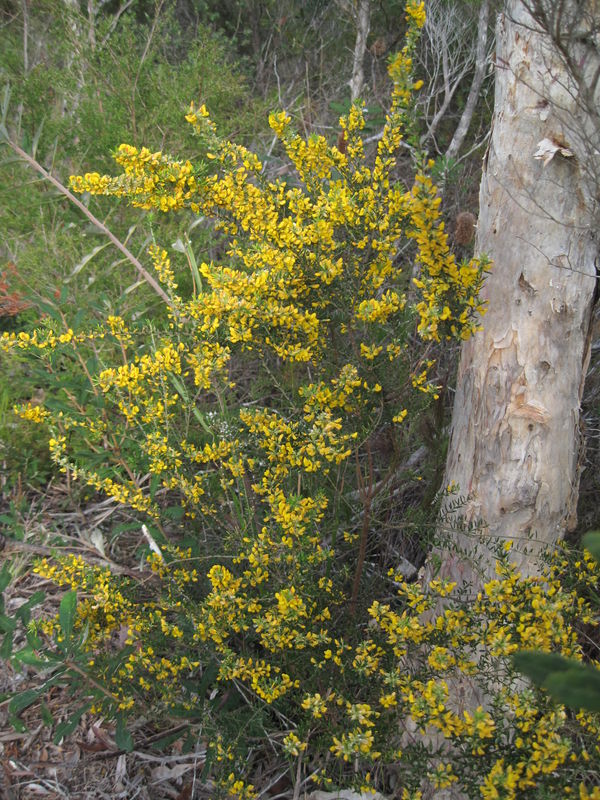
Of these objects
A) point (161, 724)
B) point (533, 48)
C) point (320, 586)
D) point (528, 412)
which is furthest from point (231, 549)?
point (533, 48)

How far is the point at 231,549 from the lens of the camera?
222 centimetres

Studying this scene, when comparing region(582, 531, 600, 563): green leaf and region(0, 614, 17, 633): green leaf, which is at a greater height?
region(582, 531, 600, 563): green leaf

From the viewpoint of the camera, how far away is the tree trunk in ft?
6.38

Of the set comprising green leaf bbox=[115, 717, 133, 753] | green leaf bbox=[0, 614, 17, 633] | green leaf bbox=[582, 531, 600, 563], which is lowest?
green leaf bbox=[115, 717, 133, 753]

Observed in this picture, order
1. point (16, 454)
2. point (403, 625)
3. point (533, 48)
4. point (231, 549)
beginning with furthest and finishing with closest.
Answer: point (16, 454), point (231, 549), point (533, 48), point (403, 625)

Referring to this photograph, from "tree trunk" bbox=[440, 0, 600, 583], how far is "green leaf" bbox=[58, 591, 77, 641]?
1095mm

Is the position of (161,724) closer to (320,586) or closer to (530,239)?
(320,586)

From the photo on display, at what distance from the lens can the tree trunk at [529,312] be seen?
6.38 feet

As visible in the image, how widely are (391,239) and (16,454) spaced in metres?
2.15

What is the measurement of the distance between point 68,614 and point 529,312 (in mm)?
1606

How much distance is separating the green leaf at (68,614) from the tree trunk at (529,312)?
1095 millimetres

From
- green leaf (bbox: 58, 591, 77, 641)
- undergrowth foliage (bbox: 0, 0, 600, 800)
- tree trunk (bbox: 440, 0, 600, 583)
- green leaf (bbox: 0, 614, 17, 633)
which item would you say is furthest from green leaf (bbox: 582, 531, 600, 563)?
green leaf (bbox: 0, 614, 17, 633)

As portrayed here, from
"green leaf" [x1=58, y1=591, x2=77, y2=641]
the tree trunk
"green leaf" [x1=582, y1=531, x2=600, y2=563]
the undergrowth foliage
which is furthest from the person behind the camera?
the tree trunk

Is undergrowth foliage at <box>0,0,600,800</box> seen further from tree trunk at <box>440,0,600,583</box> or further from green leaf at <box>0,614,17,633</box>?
tree trunk at <box>440,0,600,583</box>
